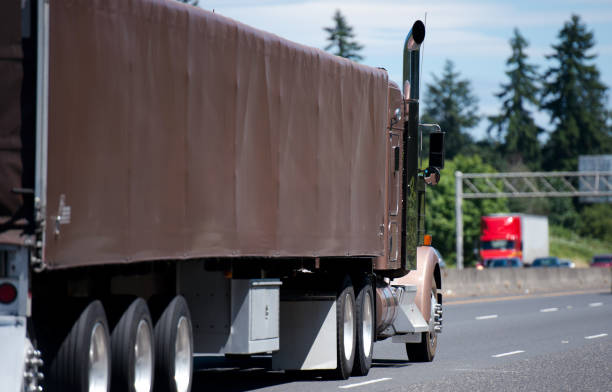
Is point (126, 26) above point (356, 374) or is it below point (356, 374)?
above

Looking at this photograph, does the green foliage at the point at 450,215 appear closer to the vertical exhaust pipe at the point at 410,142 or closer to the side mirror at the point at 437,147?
the vertical exhaust pipe at the point at 410,142

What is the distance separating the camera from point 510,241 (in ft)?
293

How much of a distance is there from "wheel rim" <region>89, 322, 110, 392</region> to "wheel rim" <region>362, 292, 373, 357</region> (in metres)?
6.16

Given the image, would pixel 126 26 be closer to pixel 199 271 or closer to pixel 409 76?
pixel 199 271

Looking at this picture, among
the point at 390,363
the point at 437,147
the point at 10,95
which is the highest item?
the point at 437,147

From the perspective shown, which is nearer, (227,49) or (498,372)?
(227,49)

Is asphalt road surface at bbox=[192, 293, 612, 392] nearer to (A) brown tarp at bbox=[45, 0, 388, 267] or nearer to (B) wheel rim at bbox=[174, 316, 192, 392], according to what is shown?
(A) brown tarp at bbox=[45, 0, 388, 267]

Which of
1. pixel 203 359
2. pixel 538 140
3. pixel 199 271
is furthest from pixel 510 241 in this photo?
pixel 199 271

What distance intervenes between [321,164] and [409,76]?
3582 millimetres

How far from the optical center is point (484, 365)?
1711cm

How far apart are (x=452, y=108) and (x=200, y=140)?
153364 mm

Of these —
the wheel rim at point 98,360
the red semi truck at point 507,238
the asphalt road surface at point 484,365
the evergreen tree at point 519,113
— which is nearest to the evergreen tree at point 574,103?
the evergreen tree at point 519,113

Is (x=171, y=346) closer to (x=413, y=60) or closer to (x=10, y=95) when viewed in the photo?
(x=10, y=95)

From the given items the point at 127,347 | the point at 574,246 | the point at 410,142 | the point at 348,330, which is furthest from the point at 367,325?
the point at 574,246
